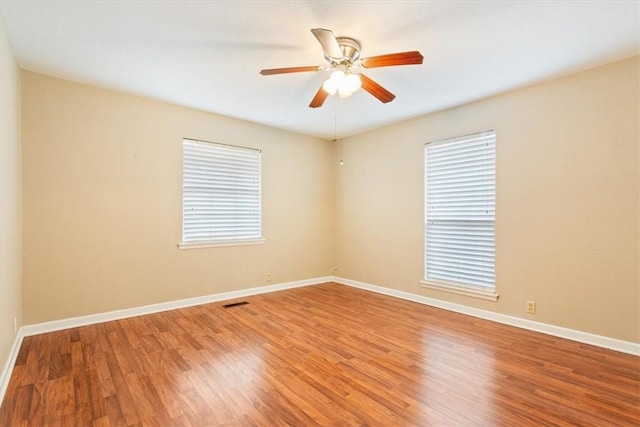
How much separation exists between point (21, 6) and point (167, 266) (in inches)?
111

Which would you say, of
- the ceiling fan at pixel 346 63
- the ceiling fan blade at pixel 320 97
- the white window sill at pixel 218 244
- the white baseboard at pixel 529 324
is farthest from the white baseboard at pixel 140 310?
the ceiling fan at pixel 346 63

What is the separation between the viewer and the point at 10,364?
2.43 meters

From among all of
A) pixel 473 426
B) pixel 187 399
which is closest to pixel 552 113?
pixel 473 426

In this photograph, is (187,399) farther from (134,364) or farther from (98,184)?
(98,184)

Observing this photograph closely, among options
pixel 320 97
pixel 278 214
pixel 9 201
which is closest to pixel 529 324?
pixel 320 97

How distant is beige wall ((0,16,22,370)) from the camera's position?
2264mm

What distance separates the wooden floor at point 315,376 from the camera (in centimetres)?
190

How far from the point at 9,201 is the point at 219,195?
225cm

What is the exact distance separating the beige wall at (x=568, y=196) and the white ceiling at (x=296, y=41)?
0.30 meters

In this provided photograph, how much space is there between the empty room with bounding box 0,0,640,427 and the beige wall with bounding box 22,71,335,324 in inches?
0.9

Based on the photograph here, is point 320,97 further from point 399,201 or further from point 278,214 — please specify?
point 278,214

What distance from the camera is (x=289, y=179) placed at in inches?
208

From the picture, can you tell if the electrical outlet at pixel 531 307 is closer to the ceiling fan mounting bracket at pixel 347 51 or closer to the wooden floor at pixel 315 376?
the wooden floor at pixel 315 376

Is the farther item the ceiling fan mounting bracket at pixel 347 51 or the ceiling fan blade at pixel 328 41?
the ceiling fan mounting bracket at pixel 347 51
